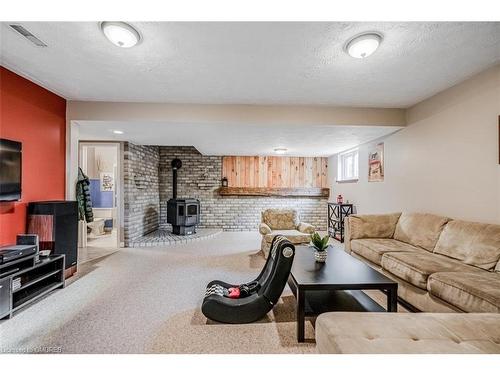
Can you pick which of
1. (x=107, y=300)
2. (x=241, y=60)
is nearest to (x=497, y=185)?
(x=241, y=60)

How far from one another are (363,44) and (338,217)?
4.45m

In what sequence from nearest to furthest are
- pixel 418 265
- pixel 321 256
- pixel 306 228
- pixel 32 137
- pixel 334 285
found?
pixel 334 285 → pixel 418 265 → pixel 321 256 → pixel 32 137 → pixel 306 228

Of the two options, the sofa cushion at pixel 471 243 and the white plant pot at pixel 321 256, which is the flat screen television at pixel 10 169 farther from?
the sofa cushion at pixel 471 243

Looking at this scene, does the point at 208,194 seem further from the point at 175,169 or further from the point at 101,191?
the point at 101,191

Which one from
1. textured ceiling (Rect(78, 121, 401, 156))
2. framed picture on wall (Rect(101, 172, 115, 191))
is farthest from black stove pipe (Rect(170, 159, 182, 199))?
framed picture on wall (Rect(101, 172, 115, 191))

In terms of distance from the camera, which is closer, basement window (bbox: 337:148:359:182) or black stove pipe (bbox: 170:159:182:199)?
basement window (bbox: 337:148:359:182)

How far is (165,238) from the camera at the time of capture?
5.37 m

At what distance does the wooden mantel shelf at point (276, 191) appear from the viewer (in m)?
6.90

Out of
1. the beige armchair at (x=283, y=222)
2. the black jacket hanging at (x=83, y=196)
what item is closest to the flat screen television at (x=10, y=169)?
the black jacket hanging at (x=83, y=196)

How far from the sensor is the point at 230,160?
6992 millimetres

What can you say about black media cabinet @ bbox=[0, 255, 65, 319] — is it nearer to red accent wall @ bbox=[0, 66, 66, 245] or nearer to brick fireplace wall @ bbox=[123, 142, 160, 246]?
red accent wall @ bbox=[0, 66, 66, 245]

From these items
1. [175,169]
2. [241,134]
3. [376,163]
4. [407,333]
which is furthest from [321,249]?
→ [175,169]

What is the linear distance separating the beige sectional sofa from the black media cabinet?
3.58 meters

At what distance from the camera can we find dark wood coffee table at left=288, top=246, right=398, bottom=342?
75.6 inches
